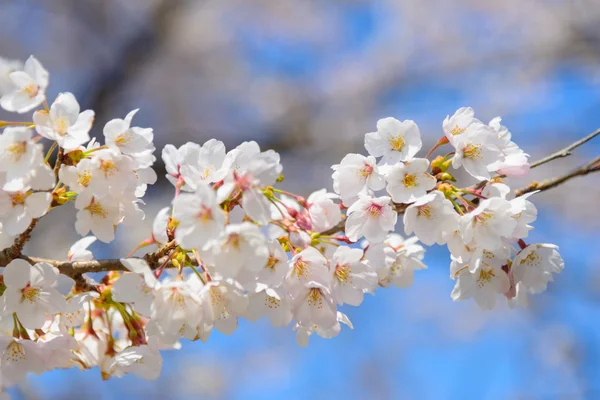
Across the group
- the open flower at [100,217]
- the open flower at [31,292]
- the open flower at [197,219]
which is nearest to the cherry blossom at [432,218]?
the open flower at [197,219]

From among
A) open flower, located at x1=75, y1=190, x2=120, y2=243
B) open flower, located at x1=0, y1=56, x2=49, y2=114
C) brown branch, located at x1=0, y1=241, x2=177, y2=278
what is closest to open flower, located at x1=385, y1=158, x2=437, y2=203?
brown branch, located at x1=0, y1=241, x2=177, y2=278

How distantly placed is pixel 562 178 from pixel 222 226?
2.23 feet

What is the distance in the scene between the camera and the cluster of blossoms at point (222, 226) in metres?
0.87

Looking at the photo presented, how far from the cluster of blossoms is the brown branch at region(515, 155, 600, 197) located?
0.07 metres

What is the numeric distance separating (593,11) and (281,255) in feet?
18.2

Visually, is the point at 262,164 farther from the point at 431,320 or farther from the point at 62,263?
the point at 431,320

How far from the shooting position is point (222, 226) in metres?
0.80

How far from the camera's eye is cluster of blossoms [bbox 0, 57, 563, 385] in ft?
2.85

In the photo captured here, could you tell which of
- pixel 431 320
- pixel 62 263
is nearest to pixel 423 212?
pixel 62 263

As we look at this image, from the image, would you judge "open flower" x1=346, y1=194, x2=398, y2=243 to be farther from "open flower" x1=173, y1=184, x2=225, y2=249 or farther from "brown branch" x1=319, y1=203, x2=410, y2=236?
"open flower" x1=173, y1=184, x2=225, y2=249

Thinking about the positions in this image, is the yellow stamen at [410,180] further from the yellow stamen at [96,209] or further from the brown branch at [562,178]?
the yellow stamen at [96,209]

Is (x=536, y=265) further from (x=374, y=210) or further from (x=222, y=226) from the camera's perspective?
(x=222, y=226)

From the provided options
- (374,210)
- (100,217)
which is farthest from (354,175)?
(100,217)

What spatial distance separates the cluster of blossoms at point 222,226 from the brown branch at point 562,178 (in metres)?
0.07
